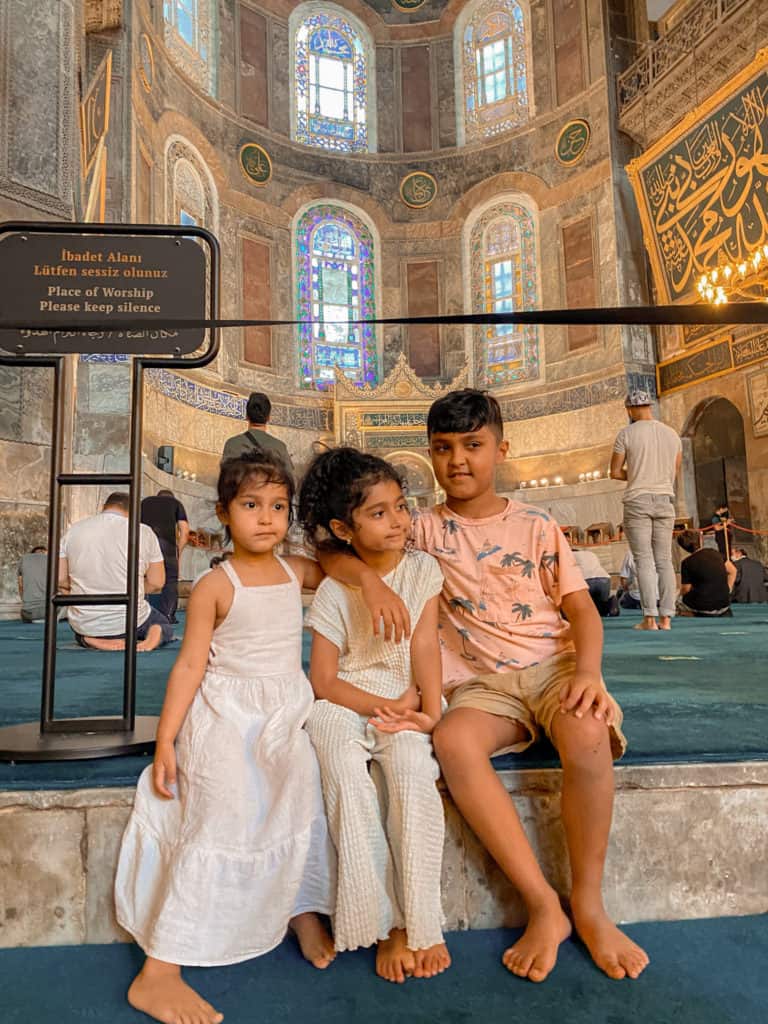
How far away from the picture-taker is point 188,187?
13.2 metres

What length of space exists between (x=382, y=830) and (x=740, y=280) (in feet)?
35.8

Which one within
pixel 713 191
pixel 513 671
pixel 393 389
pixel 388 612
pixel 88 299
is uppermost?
pixel 713 191

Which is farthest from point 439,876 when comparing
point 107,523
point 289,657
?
point 107,523

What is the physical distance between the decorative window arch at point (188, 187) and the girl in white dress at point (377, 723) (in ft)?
39.8

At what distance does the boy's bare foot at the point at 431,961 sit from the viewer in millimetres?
1207

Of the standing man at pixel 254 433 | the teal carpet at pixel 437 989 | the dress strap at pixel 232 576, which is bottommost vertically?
the teal carpet at pixel 437 989

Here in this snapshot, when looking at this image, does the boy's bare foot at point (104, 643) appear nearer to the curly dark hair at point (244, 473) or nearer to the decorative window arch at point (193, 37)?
the curly dark hair at point (244, 473)

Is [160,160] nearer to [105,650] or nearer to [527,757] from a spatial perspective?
[105,650]

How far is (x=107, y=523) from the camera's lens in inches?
137

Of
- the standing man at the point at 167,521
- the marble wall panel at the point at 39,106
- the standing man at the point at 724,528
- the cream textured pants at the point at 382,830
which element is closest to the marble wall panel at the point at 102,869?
the cream textured pants at the point at 382,830

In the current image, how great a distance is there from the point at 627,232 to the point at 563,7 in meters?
5.11

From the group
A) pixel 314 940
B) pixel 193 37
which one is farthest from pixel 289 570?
pixel 193 37

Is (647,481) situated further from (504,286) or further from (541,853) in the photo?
(504,286)

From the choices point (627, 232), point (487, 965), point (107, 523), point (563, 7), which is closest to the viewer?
point (487, 965)
